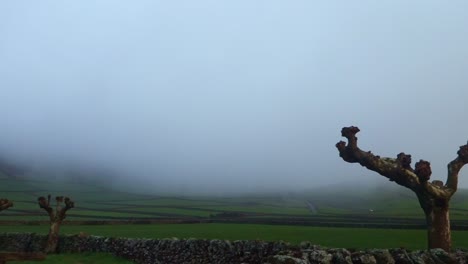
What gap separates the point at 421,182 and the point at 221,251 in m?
8.84

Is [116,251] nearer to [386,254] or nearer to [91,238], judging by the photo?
[91,238]

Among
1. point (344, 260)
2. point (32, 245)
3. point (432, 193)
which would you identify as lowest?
point (32, 245)

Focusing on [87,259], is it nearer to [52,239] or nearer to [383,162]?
[52,239]

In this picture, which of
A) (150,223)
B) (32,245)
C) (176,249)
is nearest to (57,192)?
(150,223)

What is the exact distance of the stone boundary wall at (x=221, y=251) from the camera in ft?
39.8

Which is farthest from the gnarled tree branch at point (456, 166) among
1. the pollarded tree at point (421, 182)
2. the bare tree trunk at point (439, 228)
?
the bare tree trunk at point (439, 228)

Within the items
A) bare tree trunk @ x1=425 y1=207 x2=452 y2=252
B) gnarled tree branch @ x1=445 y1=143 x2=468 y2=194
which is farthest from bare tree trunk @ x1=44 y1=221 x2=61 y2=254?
gnarled tree branch @ x1=445 y1=143 x2=468 y2=194

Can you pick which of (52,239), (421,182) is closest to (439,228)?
(421,182)

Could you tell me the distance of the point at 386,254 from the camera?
1262 centimetres

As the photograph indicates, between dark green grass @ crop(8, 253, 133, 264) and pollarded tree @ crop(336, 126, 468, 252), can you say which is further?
dark green grass @ crop(8, 253, 133, 264)

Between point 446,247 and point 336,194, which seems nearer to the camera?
point 446,247

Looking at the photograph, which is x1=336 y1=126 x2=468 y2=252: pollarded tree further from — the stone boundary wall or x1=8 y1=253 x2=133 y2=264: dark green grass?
x1=8 y1=253 x2=133 y2=264: dark green grass

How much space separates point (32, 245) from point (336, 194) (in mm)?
130716

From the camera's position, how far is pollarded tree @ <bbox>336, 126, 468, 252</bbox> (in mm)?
18219
